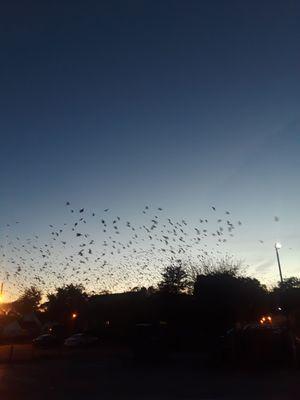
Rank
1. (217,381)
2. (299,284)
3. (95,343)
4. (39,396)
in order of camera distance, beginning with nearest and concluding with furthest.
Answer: (39,396) < (217,381) < (95,343) < (299,284)

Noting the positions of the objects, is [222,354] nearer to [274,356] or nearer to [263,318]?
[274,356]

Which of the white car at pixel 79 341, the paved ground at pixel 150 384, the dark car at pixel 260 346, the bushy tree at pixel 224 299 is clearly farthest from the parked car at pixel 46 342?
the dark car at pixel 260 346

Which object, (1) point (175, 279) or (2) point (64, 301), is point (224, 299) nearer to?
(1) point (175, 279)

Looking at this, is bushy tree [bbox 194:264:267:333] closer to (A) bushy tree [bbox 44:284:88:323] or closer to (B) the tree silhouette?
(B) the tree silhouette

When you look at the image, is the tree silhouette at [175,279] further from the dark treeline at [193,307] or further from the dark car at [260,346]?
the dark car at [260,346]

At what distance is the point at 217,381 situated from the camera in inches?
720

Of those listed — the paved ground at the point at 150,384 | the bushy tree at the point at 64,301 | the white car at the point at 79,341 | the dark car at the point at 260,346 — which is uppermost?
the bushy tree at the point at 64,301

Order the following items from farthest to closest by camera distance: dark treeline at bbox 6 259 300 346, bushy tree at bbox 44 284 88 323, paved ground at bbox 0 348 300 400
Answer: bushy tree at bbox 44 284 88 323 → dark treeline at bbox 6 259 300 346 → paved ground at bbox 0 348 300 400

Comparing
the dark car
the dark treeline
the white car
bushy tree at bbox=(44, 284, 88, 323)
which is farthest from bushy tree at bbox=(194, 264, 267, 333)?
bushy tree at bbox=(44, 284, 88, 323)

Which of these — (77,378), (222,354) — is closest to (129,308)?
(222,354)

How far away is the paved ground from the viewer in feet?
48.9

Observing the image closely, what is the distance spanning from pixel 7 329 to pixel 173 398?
78277 mm

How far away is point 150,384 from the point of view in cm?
1808

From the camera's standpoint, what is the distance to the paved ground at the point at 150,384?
48.9ft
